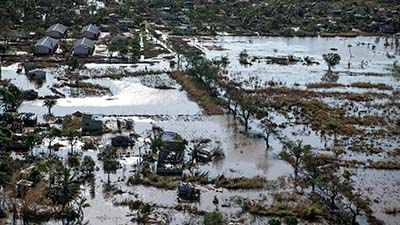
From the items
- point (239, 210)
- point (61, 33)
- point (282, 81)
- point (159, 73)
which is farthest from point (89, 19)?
point (239, 210)

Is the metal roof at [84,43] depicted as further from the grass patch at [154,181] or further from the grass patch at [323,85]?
the grass patch at [154,181]

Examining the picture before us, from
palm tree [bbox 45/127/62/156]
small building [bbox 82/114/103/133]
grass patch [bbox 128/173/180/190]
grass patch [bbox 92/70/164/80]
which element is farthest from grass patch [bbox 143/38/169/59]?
grass patch [bbox 128/173/180/190]

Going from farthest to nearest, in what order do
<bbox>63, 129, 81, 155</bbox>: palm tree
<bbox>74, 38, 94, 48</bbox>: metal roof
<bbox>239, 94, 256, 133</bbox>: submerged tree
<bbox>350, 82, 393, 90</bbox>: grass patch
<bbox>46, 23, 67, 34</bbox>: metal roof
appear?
<bbox>46, 23, 67, 34</bbox>: metal roof → <bbox>74, 38, 94, 48</bbox>: metal roof → <bbox>350, 82, 393, 90</bbox>: grass patch → <bbox>239, 94, 256, 133</bbox>: submerged tree → <bbox>63, 129, 81, 155</bbox>: palm tree

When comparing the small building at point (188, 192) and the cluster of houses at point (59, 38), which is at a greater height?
the cluster of houses at point (59, 38)

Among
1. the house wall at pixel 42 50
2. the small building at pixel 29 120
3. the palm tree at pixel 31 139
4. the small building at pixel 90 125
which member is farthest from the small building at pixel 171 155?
the house wall at pixel 42 50

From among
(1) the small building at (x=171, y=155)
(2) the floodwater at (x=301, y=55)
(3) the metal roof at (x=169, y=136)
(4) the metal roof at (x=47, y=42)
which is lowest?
(1) the small building at (x=171, y=155)

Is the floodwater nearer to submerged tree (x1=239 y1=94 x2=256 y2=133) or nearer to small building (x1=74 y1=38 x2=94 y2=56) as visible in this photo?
submerged tree (x1=239 y1=94 x2=256 y2=133)

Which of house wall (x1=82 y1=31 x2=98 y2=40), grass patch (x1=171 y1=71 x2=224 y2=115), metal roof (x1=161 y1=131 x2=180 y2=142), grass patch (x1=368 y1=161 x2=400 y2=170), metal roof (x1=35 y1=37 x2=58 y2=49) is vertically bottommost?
grass patch (x1=368 y1=161 x2=400 y2=170)

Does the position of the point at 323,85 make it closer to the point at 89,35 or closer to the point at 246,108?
the point at 246,108

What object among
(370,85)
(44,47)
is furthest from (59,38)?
(370,85)
